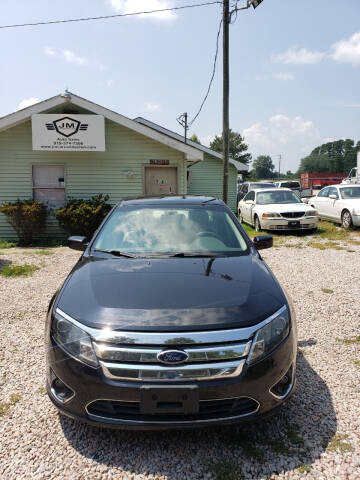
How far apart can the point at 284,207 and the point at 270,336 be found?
1029cm

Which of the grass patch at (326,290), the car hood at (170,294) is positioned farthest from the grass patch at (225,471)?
the grass patch at (326,290)

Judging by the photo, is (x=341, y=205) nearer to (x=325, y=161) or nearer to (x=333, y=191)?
(x=333, y=191)

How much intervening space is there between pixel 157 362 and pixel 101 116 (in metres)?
9.98

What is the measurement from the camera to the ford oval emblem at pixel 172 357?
6.31 feet

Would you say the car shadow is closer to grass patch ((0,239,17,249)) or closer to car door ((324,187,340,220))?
grass patch ((0,239,17,249))

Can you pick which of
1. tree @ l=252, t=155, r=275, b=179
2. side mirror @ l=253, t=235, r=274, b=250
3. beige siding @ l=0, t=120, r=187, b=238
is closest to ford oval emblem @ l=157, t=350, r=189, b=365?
side mirror @ l=253, t=235, r=274, b=250

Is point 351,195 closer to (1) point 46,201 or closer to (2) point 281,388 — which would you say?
(1) point 46,201

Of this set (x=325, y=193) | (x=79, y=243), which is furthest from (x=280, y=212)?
(x=79, y=243)

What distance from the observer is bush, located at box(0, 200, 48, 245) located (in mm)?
10273

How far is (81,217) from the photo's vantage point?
10.2 metres

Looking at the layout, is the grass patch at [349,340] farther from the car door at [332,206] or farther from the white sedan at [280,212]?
the car door at [332,206]

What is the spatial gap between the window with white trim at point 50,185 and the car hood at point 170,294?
29.6 ft

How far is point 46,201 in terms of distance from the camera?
1123 cm

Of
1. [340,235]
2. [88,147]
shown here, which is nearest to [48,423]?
[88,147]
